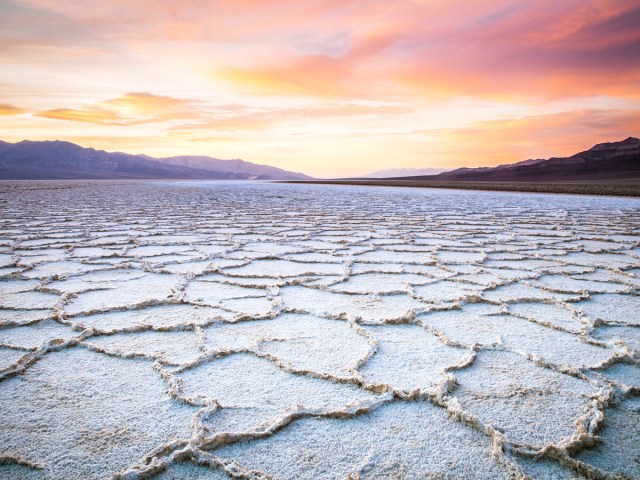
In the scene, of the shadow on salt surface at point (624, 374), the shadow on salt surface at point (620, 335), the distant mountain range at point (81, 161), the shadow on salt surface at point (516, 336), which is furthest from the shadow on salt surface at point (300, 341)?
the distant mountain range at point (81, 161)

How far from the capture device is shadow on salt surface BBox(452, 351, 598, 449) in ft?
2.83

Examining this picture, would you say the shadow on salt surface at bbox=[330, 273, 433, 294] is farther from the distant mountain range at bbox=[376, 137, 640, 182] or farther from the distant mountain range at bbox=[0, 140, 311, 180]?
the distant mountain range at bbox=[0, 140, 311, 180]

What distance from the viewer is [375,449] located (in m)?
0.80

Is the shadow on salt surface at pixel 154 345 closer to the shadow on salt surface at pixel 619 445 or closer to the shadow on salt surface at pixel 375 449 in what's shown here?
the shadow on salt surface at pixel 375 449

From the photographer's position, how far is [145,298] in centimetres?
173

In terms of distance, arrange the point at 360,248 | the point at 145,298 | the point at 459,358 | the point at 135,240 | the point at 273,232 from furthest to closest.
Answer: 1. the point at 273,232
2. the point at 135,240
3. the point at 360,248
4. the point at 145,298
5. the point at 459,358

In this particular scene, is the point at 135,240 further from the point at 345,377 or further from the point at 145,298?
the point at 345,377

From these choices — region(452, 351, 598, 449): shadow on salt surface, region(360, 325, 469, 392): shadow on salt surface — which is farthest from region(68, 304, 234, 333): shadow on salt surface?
region(452, 351, 598, 449): shadow on salt surface

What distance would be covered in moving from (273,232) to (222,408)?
2.92m

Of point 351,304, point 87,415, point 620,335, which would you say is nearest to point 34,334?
point 87,415

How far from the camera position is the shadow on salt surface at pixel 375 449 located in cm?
75

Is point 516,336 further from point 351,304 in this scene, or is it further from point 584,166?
point 584,166

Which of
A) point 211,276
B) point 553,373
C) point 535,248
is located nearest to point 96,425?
point 553,373

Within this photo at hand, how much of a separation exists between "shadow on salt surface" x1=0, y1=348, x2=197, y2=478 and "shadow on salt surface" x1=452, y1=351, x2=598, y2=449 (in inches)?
25.5
